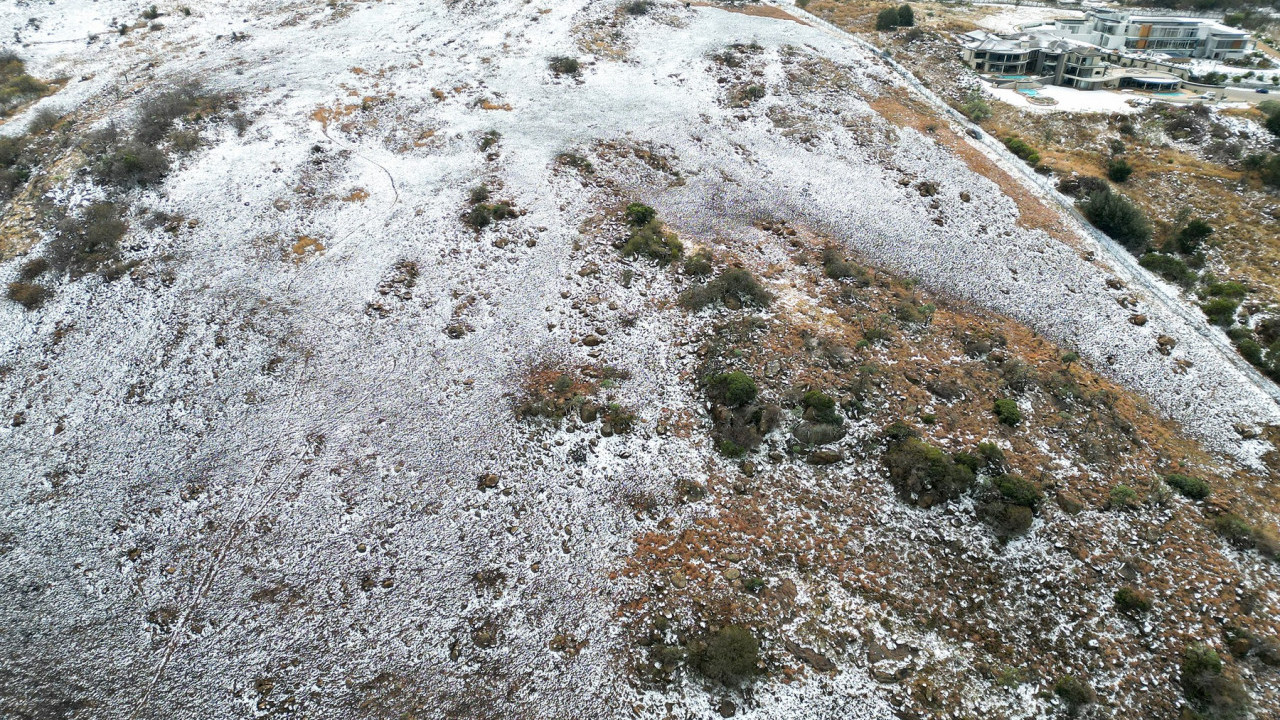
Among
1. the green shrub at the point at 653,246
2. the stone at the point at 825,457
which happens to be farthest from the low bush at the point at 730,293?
the stone at the point at 825,457

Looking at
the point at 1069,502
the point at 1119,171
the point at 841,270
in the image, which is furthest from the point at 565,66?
the point at 1069,502

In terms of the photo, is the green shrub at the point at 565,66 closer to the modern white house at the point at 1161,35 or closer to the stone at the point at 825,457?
the stone at the point at 825,457

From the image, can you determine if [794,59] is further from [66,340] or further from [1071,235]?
[66,340]

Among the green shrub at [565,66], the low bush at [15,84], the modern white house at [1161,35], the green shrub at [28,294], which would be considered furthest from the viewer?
the modern white house at [1161,35]

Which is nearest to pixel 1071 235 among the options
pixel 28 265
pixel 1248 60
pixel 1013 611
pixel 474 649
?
pixel 1013 611

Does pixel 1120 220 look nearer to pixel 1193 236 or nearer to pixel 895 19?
pixel 1193 236

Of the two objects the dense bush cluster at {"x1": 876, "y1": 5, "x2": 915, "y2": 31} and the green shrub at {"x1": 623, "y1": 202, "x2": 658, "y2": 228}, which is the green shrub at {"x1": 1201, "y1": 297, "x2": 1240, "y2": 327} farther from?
the dense bush cluster at {"x1": 876, "y1": 5, "x2": 915, "y2": 31}

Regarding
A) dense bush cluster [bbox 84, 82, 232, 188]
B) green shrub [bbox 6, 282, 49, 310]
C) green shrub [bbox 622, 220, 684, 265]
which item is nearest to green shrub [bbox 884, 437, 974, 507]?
green shrub [bbox 622, 220, 684, 265]
